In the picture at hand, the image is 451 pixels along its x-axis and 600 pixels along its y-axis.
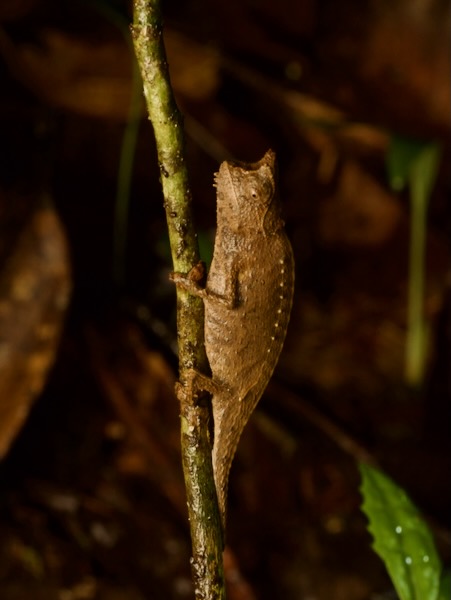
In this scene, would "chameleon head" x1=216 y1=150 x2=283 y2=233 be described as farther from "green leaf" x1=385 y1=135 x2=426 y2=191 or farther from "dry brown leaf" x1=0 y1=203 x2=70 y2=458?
"green leaf" x1=385 y1=135 x2=426 y2=191

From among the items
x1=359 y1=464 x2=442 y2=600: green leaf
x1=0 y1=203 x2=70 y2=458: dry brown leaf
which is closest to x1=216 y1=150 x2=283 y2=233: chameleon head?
x1=359 y1=464 x2=442 y2=600: green leaf

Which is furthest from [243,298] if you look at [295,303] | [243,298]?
[295,303]

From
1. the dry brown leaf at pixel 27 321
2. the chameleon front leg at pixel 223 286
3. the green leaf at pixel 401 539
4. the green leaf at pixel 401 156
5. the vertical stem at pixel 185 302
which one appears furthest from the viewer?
the green leaf at pixel 401 156

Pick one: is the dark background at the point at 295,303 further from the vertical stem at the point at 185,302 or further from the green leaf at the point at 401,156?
the vertical stem at the point at 185,302

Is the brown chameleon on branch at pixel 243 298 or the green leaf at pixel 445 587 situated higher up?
the brown chameleon on branch at pixel 243 298

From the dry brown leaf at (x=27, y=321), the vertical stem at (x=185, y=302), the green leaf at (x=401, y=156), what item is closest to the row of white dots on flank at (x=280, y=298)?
the vertical stem at (x=185, y=302)

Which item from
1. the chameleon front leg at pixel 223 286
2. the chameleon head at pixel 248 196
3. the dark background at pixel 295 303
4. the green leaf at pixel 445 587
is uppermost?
the dark background at pixel 295 303

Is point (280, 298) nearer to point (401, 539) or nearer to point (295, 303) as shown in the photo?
point (401, 539)

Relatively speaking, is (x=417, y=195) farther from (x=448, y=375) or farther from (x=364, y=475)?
(x=364, y=475)
